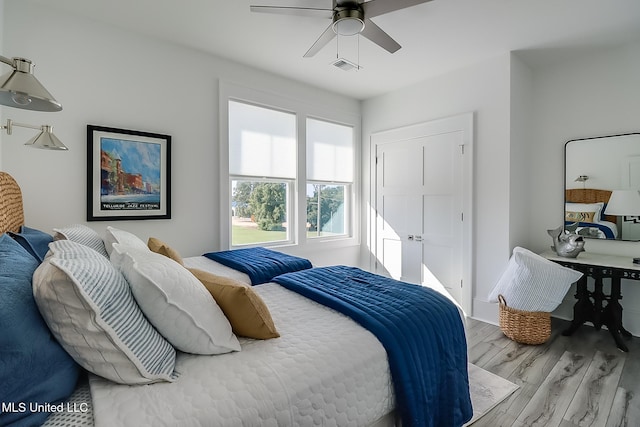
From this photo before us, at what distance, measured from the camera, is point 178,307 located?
1097mm

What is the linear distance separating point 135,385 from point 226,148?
281cm

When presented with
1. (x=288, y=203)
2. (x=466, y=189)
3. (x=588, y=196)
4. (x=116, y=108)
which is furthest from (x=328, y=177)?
(x=588, y=196)

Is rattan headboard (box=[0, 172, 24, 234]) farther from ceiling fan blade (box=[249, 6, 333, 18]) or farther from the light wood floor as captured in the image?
the light wood floor

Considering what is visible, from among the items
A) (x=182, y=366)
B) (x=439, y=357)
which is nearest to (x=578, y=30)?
(x=439, y=357)

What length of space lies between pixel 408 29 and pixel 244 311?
276 cm

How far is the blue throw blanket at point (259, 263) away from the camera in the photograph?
100 inches

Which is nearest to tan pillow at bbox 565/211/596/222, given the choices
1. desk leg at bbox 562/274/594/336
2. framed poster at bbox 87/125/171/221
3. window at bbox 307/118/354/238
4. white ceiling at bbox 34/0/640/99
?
desk leg at bbox 562/274/594/336

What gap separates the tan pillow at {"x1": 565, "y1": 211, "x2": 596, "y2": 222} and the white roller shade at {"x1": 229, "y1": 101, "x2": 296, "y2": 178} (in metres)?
3.14

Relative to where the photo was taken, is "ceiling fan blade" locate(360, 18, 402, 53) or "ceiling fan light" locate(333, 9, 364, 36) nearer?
"ceiling fan light" locate(333, 9, 364, 36)

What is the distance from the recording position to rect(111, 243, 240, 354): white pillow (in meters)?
1.08

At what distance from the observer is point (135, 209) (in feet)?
9.41

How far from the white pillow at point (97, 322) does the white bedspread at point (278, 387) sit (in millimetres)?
59

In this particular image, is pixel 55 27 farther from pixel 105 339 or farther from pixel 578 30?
pixel 578 30

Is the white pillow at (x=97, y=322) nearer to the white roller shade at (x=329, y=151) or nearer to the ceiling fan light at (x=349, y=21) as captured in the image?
the ceiling fan light at (x=349, y=21)
